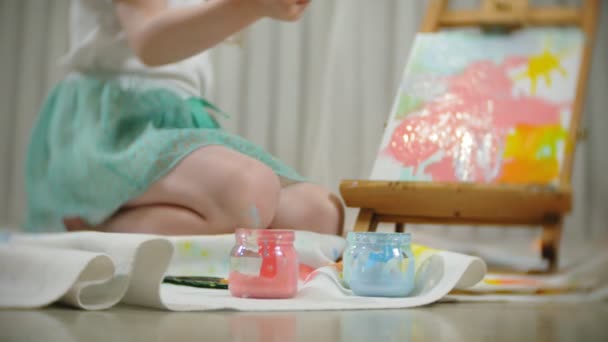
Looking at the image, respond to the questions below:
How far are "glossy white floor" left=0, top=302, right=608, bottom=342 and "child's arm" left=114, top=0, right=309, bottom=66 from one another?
36 cm

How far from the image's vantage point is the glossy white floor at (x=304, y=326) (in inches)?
18.4

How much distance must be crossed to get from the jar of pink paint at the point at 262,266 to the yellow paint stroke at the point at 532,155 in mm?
418

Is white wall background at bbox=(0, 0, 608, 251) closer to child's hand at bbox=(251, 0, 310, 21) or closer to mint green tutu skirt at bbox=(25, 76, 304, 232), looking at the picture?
mint green tutu skirt at bbox=(25, 76, 304, 232)

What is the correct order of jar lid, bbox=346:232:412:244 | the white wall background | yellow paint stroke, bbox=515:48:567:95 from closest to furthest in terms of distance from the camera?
jar lid, bbox=346:232:412:244 → yellow paint stroke, bbox=515:48:567:95 → the white wall background

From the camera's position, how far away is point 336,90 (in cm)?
173

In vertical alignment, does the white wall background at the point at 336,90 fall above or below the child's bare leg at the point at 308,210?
above

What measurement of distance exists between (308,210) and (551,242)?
16.5 inches

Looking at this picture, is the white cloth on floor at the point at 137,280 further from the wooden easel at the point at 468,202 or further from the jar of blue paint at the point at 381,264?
the wooden easel at the point at 468,202

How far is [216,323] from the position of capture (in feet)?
1.71

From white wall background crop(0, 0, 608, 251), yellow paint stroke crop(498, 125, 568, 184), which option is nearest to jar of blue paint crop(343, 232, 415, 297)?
yellow paint stroke crop(498, 125, 568, 184)

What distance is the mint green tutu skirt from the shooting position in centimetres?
90

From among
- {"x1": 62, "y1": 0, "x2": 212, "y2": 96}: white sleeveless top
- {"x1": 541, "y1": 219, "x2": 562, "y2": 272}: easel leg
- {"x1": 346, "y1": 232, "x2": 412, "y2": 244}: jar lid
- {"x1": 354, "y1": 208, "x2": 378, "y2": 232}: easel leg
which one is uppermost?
{"x1": 62, "y1": 0, "x2": 212, "y2": 96}: white sleeveless top

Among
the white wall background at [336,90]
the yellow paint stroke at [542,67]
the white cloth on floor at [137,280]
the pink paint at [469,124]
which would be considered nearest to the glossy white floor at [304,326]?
the white cloth on floor at [137,280]

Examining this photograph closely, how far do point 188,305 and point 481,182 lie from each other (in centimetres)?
50
